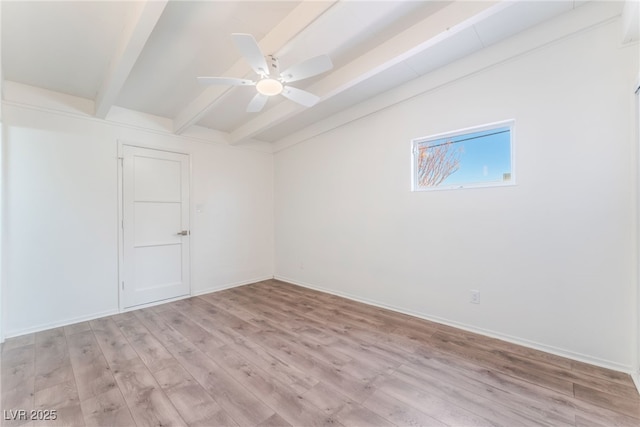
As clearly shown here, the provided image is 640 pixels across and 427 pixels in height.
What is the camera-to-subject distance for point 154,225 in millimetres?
3746

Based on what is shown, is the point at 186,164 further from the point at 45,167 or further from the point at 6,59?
the point at 6,59

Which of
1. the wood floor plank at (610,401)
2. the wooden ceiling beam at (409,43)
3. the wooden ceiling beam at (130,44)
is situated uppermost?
the wooden ceiling beam at (409,43)

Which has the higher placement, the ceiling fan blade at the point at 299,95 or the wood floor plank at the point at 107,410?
the ceiling fan blade at the point at 299,95

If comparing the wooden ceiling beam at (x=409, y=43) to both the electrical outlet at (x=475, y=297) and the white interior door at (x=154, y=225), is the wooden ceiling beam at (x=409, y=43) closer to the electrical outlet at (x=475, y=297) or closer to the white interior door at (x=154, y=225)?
the white interior door at (x=154, y=225)

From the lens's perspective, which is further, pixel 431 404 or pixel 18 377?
pixel 18 377

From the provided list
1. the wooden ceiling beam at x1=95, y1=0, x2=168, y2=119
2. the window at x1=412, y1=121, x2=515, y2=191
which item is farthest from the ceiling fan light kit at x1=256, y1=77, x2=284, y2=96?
the window at x1=412, y1=121, x2=515, y2=191

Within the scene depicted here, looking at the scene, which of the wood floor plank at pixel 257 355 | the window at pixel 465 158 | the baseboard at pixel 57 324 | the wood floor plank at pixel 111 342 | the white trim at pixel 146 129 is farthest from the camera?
the white trim at pixel 146 129

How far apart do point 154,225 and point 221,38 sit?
108 inches

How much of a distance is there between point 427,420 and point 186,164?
422 centimetres

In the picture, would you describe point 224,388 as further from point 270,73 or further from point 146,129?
point 146,129

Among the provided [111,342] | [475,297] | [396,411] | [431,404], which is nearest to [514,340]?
[475,297]

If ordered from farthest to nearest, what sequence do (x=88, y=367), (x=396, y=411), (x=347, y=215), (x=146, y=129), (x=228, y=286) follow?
(x=228, y=286) → (x=347, y=215) → (x=146, y=129) → (x=88, y=367) → (x=396, y=411)

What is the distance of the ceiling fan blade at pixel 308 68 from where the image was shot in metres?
1.92

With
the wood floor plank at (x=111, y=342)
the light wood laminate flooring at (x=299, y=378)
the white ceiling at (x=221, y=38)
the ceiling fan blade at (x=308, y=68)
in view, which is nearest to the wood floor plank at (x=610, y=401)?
the light wood laminate flooring at (x=299, y=378)
